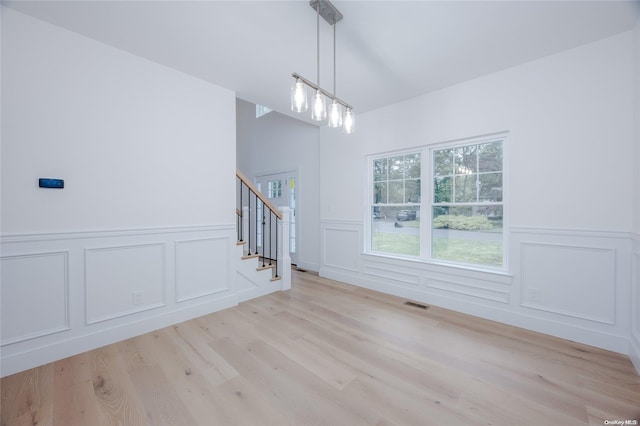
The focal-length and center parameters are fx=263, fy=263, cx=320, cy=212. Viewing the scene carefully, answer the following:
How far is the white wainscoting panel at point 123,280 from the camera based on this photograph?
234 centimetres

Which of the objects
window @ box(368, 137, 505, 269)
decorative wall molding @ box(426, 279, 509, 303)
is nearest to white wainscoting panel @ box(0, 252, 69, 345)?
window @ box(368, 137, 505, 269)

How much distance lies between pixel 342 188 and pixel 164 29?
295 cm

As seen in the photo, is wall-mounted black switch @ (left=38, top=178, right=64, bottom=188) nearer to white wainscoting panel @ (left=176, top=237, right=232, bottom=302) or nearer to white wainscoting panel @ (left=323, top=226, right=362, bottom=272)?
white wainscoting panel @ (left=176, top=237, right=232, bottom=302)

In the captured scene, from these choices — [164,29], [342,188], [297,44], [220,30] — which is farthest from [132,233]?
[342,188]

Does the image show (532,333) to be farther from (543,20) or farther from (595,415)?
(543,20)

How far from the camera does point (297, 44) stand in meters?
2.41

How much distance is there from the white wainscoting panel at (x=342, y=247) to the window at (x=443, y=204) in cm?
27

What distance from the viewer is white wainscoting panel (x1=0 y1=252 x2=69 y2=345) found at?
1.98 metres

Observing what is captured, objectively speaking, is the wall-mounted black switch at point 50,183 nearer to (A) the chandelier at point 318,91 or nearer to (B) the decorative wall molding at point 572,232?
(A) the chandelier at point 318,91

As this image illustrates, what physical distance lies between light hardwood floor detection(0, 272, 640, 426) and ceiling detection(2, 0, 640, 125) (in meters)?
2.72

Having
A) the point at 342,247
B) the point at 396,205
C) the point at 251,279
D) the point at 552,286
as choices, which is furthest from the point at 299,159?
the point at 552,286

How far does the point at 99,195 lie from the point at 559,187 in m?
4.29

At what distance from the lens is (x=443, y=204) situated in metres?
3.32

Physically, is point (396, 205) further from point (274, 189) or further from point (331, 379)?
point (274, 189)
